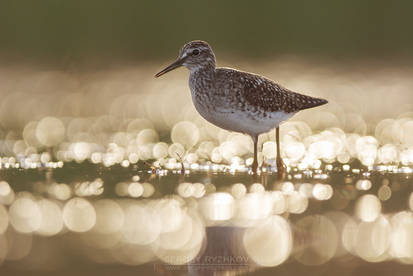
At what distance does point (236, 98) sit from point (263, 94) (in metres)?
0.52

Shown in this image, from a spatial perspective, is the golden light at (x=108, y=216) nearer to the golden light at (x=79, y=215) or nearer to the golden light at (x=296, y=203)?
the golden light at (x=79, y=215)

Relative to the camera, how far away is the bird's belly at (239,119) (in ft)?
32.0

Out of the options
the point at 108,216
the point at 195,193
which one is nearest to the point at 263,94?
the point at 195,193

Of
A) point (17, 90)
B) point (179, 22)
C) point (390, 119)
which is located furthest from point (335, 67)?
point (17, 90)

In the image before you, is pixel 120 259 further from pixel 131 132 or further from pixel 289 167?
pixel 131 132

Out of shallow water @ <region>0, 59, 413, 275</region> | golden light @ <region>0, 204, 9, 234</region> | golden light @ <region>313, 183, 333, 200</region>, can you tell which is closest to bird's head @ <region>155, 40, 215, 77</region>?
shallow water @ <region>0, 59, 413, 275</region>

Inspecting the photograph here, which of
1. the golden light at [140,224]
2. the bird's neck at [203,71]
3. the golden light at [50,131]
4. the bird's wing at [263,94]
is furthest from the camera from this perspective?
the golden light at [50,131]

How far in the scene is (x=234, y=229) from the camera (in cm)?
661

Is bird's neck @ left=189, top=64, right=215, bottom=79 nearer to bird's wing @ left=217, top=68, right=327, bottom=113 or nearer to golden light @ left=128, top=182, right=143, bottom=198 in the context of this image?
bird's wing @ left=217, top=68, right=327, bottom=113

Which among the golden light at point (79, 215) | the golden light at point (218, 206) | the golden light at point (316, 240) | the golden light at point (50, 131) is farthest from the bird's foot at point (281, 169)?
the golden light at point (50, 131)

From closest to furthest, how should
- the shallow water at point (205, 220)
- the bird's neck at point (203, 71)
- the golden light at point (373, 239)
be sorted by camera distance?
the shallow water at point (205, 220)
the golden light at point (373, 239)
the bird's neck at point (203, 71)

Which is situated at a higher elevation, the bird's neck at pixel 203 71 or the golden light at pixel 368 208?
the bird's neck at pixel 203 71

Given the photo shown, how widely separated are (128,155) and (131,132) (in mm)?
2675

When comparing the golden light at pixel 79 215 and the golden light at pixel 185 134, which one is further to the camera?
the golden light at pixel 185 134
